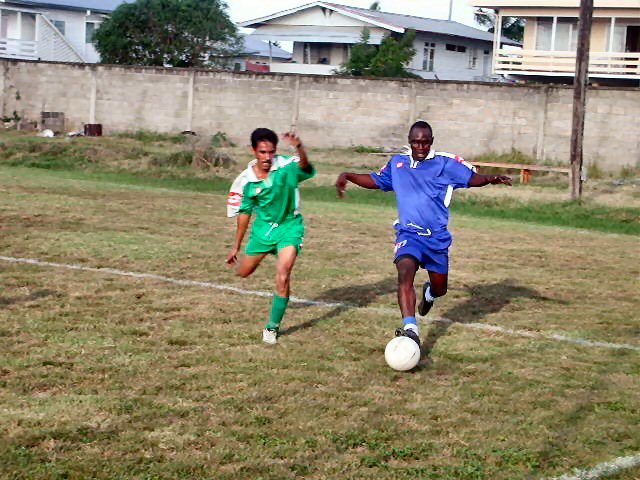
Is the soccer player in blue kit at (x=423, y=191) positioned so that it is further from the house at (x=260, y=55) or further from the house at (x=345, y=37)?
the house at (x=260, y=55)

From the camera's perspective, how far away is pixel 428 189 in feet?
28.0

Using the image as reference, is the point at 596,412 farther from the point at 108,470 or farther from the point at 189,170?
the point at 189,170

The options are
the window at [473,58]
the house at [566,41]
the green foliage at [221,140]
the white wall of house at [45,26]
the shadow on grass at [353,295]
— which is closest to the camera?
the shadow on grass at [353,295]

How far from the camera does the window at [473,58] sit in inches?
2313

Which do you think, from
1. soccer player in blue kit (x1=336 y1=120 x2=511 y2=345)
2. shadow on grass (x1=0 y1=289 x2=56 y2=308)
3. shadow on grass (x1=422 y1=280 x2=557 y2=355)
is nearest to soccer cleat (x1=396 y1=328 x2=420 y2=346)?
soccer player in blue kit (x1=336 y1=120 x2=511 y2=345)

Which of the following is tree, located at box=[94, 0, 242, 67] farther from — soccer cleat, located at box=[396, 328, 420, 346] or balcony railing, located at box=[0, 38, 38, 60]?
soccer cleat, located at box=[396, 328, 420, 346]

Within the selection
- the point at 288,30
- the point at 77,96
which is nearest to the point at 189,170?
the point at 77,96

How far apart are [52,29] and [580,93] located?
119 feet

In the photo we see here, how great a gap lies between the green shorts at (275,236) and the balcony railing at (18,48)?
44.6 metres

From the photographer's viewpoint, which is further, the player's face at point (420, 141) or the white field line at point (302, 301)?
the white field line at point (302, 301)

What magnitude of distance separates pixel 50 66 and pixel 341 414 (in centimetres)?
3081

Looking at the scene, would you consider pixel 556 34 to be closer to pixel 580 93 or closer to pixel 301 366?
pixel 580 93

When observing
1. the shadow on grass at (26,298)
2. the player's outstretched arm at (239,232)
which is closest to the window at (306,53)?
the shadow on grass at (26,298)

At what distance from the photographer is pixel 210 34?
48312mm
